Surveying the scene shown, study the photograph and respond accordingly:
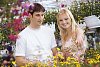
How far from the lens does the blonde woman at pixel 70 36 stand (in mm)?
3297

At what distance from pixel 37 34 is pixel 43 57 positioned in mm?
257

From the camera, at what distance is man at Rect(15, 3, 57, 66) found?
3109 millimetres

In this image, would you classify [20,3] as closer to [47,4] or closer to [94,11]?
[94,11]

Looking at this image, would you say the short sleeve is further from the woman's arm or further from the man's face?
the woman's arm

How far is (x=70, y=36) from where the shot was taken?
3.46 metres

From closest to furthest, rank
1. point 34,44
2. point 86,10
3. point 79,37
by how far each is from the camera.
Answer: point 34,44 < point 79,37 < point 86,10

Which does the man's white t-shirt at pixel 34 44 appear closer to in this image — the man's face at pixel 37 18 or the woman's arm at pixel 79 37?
the man's face at pixel 37 18

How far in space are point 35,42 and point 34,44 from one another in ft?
0.08

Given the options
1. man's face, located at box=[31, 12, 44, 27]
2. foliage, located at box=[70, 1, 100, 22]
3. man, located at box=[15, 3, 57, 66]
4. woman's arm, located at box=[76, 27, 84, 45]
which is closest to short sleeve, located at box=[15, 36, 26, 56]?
man, located at box=[15, 3, 57, 66]

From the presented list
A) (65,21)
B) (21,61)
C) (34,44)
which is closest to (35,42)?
(34,44)

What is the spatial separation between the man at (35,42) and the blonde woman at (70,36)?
198 millimetres

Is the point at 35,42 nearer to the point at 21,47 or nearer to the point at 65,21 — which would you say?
the point at 21,47

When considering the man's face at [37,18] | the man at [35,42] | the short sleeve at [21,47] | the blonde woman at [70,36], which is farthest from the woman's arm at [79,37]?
the short sleeve at [21,47]

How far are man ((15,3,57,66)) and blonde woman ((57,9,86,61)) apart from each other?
0.20 m
